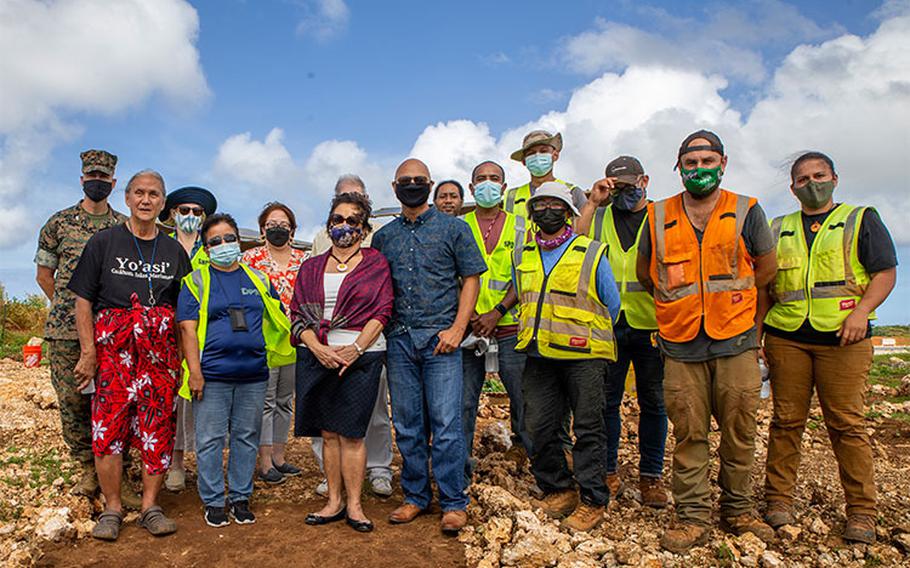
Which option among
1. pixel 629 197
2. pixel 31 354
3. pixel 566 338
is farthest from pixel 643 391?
pixel 31 354

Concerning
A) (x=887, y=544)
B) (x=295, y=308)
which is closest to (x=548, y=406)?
(x=295, y=308)

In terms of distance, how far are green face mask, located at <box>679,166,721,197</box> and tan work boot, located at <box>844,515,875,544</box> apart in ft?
7.60

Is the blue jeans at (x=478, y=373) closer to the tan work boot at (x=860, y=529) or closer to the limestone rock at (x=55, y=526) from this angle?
the tan work boot at (x=860, y=529)

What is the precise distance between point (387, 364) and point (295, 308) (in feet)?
2.31

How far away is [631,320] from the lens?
4934 mm

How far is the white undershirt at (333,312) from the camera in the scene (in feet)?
14.7

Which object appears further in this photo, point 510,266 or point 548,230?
point 510,266

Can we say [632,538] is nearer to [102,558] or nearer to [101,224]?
[102,558]

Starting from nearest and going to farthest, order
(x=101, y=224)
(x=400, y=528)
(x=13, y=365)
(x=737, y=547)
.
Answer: (x=737, y=547) < (x=400, y=528) < (x=101, y=224) < (x=13, y=365)

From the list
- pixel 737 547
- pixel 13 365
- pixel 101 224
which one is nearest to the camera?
pixel 737 547

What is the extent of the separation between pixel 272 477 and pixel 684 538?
3.22 metres

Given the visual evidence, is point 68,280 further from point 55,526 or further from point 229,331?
point 55,526

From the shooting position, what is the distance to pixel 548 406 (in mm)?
4621

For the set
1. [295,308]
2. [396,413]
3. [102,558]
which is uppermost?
[295,308]
